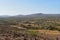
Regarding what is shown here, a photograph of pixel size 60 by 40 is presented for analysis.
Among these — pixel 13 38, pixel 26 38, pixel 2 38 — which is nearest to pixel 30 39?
pixel 26 38

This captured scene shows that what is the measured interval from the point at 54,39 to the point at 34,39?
2.20 m

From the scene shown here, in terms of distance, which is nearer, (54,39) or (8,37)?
(8,37)

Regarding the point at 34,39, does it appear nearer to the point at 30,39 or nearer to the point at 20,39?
the point at 30,39

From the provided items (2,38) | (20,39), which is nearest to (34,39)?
(20,39)

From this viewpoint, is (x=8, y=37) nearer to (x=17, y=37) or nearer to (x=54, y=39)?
(x=17, y=37)

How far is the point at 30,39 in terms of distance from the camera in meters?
14.6

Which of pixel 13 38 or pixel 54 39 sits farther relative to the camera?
pixel 54 39

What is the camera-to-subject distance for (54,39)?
15.9 m

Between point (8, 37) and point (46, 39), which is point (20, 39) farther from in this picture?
point (46, 39)

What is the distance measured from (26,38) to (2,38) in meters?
1.98

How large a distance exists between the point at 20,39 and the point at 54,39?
3.52 meters

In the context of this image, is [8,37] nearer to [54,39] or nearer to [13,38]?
[13,38]

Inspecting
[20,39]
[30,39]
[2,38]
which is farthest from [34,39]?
[2,38]

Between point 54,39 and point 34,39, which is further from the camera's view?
point 54,39
